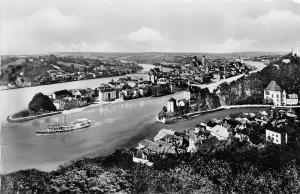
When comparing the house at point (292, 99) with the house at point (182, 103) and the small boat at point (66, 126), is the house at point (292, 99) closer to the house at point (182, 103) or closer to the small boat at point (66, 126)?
the house at point (182, 103)

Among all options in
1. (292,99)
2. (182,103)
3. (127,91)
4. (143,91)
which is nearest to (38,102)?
(127,91)

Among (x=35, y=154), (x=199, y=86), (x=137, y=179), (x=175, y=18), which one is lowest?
(x=137, y=179)

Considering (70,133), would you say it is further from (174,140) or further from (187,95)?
(187,95)

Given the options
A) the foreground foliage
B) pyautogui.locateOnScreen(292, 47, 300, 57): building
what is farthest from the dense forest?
pyautogui.locateOnScreen(292, 47, 300, 57): building

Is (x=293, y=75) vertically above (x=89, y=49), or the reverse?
(x=89, y=49)

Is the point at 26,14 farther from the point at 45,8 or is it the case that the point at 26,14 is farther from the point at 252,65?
the point at 252,65

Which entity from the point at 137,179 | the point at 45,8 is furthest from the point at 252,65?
the point at 45,8
